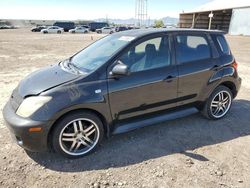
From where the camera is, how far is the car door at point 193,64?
4055mm

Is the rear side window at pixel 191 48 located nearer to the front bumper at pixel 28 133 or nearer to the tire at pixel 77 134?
the tire at pixel 77 134

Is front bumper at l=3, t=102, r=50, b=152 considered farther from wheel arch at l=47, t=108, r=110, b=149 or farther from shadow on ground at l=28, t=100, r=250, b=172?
shadow on ground at l=28, t=100, r=250, b=172

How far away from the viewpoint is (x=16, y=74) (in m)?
8.34

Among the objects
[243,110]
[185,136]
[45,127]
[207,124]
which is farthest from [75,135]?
[243,110]

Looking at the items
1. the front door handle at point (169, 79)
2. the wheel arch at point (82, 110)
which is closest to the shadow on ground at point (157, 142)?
the wheel arch at point (82, 110)

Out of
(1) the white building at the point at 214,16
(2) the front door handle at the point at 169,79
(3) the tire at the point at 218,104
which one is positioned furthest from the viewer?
(1) the white building at the point at 214,16

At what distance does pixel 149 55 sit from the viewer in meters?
3.81

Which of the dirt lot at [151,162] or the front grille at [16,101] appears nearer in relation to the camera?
the dirt lot at [151,162]

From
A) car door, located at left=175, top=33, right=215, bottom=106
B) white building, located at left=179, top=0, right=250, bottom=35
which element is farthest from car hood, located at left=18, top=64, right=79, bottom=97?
white building, located at left=179, top=0, right=250, bottom=35

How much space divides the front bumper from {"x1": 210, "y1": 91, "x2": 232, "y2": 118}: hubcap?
10.1ft

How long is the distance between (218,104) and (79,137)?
9.17 ft

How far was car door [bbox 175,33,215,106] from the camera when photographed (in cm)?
405

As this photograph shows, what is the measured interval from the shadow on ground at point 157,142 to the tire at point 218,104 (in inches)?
5.5

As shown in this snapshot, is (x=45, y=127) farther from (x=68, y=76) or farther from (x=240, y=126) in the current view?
(x=240, y=126)
